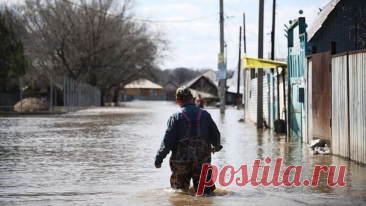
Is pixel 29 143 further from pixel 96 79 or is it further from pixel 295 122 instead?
pixel 96 79

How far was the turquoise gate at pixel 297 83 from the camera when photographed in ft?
65.2

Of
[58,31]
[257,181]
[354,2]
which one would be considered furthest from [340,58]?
[58,31]

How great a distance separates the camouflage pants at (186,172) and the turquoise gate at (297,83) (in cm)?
1043

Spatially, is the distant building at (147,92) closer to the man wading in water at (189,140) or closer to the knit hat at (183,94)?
the knit hat at (183,94)

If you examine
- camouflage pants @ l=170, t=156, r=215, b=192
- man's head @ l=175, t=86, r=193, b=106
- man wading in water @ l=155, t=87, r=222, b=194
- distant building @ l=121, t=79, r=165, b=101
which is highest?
distant building @ l=121, t=79, r=165, b=101

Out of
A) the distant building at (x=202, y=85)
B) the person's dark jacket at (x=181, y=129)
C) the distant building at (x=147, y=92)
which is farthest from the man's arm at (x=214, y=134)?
the distant building at (x=147, y=92)

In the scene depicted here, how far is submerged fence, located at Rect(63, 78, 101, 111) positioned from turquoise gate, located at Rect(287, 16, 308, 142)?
98.0 ft

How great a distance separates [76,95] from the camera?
55938 millimetres

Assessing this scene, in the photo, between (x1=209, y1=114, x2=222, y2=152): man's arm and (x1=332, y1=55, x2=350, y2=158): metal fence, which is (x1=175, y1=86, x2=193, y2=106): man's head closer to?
(x1=209, y1=114, x2=222, y2=152): man's arm

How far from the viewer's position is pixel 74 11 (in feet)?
231

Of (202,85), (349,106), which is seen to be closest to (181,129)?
(349,106)

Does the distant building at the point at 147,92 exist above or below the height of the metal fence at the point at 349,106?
above

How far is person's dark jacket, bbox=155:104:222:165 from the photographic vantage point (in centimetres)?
942

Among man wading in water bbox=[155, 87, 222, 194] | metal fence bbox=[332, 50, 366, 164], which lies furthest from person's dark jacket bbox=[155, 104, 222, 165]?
metal fence bbox=[332, 50, 366, 164]
